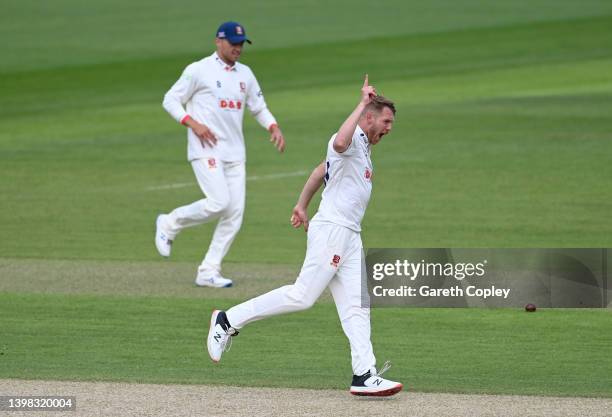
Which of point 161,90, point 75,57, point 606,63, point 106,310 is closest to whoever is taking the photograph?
point 106,310

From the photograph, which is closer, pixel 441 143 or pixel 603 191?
pixel 603 191

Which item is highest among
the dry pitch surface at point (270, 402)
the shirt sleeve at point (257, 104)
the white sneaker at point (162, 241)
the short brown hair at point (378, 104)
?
the shirt sleeve at point (257, 104)

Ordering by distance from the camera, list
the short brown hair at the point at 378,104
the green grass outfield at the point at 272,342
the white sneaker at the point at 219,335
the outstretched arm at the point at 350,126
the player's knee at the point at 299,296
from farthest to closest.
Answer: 1. the green grass outfield at the point at 272,342
2. the white sneaker at the point at 219,335
3. the player's knee at the point at 299,296
4. the short brown hair at the point at 378,104
5. the outstretched arm at the point at 350,126

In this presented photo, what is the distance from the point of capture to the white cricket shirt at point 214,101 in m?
14.5

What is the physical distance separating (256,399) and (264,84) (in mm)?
26200

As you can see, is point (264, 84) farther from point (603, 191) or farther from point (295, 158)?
point (603, 191)

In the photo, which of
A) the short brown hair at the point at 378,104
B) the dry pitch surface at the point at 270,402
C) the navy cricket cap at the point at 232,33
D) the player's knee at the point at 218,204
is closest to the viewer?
the dry pitch surface at the point at 270,402

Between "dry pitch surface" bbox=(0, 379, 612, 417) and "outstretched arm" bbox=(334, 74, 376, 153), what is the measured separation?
1723 millimetres

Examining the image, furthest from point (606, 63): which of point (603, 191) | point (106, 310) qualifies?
point (106, 310)

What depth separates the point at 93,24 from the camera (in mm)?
47031

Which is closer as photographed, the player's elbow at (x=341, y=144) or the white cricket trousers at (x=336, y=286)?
the player's elbow at (x=341, y=144)

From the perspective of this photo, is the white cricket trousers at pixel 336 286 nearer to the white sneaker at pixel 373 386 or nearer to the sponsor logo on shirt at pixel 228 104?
Answer: the white sneaker at pixel 373 386

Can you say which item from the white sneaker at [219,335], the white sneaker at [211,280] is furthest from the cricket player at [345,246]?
the white sneaker at [211,280]

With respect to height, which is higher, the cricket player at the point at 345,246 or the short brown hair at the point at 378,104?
the short brown hair at the point at 378,104
